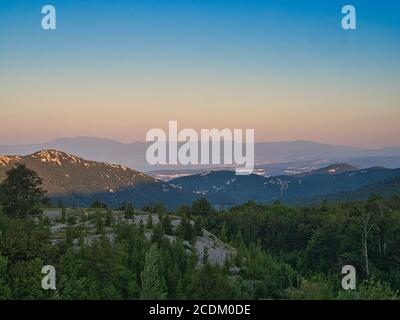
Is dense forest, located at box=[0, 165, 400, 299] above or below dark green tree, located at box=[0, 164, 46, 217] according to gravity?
below

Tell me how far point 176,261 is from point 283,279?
12897 mm

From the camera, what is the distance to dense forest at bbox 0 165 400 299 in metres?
27.0

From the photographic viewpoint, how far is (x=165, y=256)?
3884 cm

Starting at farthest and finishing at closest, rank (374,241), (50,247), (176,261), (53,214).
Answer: (374,241)
(53,214)
(176,261)
(50,247)

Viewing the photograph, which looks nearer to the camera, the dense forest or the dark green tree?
the dense forest

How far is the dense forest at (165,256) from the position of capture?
27016mm

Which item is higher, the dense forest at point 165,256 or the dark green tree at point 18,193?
the dark green tree at point 18,193

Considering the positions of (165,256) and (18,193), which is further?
(18,193)

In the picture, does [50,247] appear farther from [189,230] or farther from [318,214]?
[318,214]

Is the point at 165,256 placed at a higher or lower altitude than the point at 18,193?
lower

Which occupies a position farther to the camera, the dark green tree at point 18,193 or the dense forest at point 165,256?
the dark green tree at point 18,193
